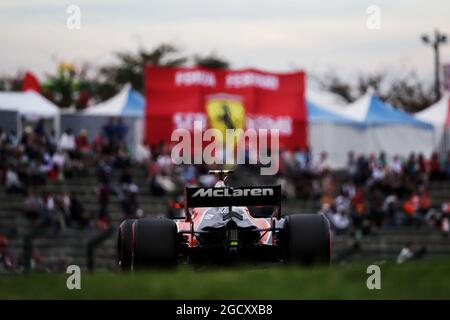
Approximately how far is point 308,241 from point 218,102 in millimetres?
30727

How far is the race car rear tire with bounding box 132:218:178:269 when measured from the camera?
15547 millimetres

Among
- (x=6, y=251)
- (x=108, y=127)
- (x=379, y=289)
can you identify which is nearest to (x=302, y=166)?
(x=108, y=127)

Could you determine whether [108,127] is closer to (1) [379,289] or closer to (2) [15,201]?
(2) [15,201]

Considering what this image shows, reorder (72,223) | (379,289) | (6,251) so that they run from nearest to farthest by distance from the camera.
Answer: (379,289), (6,251), (72,223)

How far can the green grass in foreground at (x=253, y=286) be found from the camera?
11344mm

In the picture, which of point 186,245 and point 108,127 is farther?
point 108,127

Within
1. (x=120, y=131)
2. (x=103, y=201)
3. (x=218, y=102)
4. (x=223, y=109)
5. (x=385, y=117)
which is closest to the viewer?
(x=103, y=201)

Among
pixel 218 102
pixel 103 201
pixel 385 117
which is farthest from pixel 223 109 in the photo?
pixel 385 117

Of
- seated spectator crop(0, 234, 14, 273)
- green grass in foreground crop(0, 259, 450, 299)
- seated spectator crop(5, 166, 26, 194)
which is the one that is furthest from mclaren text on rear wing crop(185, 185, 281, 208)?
seated spectator crop(5, 166, 26, 194)

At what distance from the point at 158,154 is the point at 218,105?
3.88 m

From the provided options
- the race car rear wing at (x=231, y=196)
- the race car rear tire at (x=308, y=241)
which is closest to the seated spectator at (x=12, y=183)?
the race car rear wing at (x=231, y=196)

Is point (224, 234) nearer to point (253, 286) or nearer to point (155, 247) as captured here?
point (155, 247)

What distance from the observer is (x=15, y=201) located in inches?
1531

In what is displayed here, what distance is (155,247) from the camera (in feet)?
51.1
